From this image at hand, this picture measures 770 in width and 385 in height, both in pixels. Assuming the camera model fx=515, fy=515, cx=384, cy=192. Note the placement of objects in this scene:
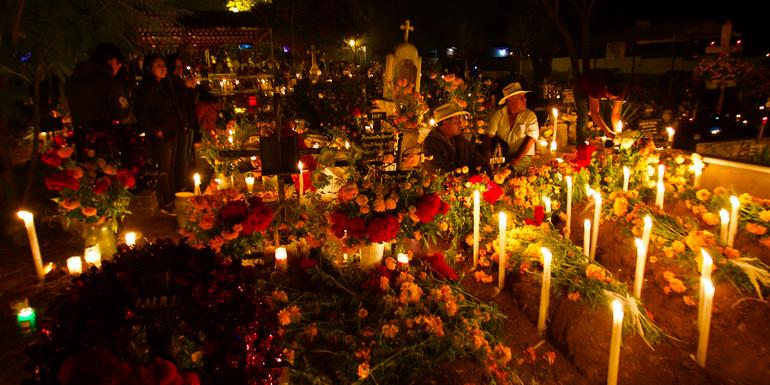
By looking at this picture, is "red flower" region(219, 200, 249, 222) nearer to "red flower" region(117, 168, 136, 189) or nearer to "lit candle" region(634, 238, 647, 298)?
"red flower" region(117, 168, 136, 189)

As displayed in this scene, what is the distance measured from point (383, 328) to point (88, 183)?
2691mm

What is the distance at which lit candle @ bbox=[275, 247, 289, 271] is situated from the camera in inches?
144

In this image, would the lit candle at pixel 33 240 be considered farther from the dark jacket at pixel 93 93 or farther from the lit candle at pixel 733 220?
the lit candle at pixel 733 220

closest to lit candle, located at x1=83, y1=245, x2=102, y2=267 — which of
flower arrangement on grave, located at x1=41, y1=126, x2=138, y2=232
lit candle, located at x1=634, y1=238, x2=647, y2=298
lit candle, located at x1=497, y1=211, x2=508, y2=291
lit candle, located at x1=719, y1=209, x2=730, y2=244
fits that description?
flower arrangement on grave, located at x1=41, y1=126, x2=138, y2=232

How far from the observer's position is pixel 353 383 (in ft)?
8.76

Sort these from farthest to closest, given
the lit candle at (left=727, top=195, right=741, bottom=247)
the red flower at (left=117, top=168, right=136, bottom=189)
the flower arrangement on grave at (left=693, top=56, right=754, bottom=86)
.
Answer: the flower arrangement on grave at (left=693, top=56, right=754, bottom=86) < the lit candle at (left=727, top=195, right=741, bottom=247) < the red flower at (left=117, top=168, right=136, bottom=189)

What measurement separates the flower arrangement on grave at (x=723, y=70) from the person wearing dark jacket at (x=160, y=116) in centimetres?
906

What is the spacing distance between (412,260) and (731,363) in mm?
2327

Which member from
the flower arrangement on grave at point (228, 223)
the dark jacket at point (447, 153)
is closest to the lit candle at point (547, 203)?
the dark jacket at point (447, 153)

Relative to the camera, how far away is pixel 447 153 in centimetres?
549

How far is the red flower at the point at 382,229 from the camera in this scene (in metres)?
3.39

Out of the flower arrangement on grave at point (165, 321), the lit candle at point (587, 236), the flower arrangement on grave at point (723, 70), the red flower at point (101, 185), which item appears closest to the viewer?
the flower arrangement on grave at point (165, 321)

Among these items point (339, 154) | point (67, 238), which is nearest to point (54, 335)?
point (339, 154)

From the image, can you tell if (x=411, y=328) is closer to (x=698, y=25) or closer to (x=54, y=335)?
(x=54, y=335)
